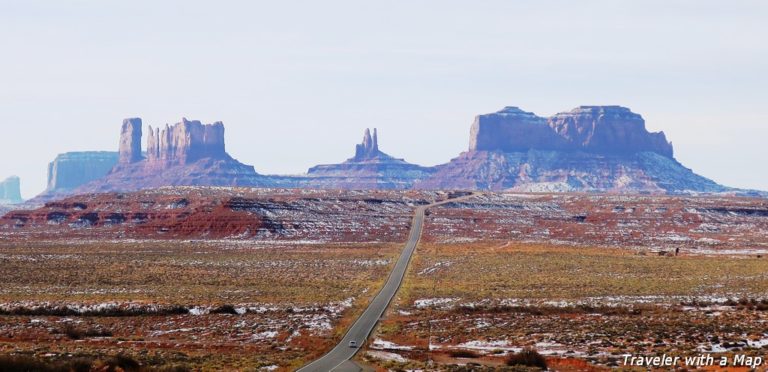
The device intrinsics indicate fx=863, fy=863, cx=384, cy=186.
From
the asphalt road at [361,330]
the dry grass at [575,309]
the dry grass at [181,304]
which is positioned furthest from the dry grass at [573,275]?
the dry grass at [181,304]

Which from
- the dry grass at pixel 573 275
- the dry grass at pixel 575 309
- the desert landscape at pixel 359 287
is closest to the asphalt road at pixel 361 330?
the desert landscape at pixel 359 287

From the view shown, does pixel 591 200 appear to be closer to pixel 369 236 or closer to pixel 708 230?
pixel 708 230

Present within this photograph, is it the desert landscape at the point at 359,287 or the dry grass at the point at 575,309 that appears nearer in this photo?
the dry grass at the point at 575,309

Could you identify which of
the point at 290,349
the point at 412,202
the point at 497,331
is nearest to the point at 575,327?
the point at 497,331

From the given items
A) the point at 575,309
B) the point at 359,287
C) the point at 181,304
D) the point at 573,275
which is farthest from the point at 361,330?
the point at 573,275

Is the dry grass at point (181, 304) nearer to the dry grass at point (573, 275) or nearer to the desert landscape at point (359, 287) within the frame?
the desert landscape at point (359, 287)

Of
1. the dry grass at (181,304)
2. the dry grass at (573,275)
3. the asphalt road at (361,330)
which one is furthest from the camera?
the dry grass at (573,275)

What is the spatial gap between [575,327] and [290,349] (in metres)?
15.9

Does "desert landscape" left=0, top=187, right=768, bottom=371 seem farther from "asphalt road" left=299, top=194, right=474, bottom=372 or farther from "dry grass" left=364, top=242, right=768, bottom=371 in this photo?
"asphalt road" left=299, top=194, right=474, bottom=372

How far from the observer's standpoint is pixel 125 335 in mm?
50031

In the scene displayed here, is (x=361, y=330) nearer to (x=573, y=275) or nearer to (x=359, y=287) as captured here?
(x=359, y=287)

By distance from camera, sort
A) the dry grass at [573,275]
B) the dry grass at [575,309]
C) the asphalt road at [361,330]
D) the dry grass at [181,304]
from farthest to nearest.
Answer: the dry grass at [573,275] → the dry grass at [181,304] → the dry grass at [575,309] → the asphalt road at [361,330]

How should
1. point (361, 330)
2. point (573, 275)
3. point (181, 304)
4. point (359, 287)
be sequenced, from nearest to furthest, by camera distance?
point (361, 330), point (181, 304), point (359, 287), point (573, 275)

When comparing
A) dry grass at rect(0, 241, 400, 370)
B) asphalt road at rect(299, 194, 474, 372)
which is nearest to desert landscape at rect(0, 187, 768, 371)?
dry grass at rect(0, 241, 400, 370)
